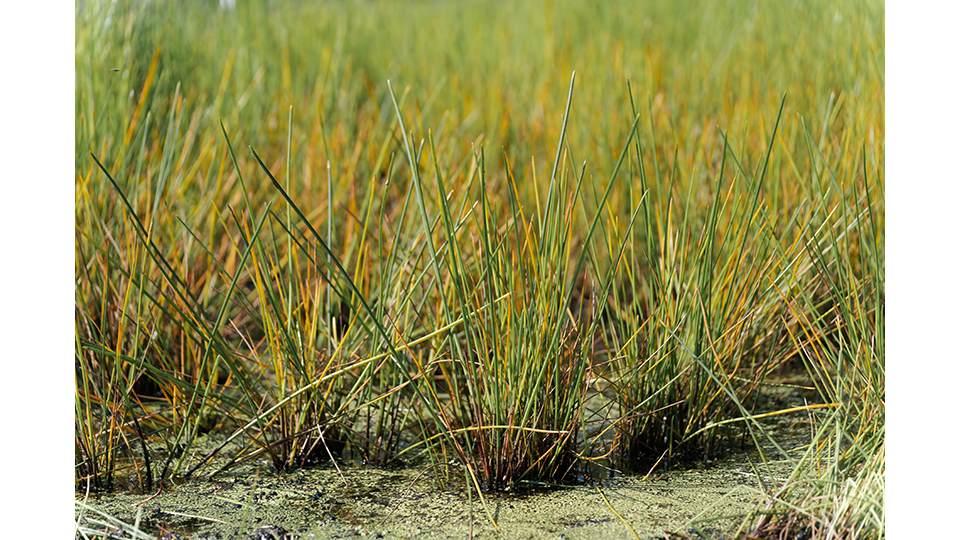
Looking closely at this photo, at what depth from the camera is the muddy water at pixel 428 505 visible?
4.65 feet

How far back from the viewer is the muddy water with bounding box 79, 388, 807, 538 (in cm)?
A: 142

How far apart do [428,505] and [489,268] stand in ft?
1.23

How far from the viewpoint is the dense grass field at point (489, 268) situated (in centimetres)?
145

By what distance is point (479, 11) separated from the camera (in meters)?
3.86

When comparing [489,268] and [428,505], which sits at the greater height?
[489,268]

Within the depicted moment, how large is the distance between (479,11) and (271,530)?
280 centimetres

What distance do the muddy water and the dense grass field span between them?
1.2 inches

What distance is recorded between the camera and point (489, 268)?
1.40 meters

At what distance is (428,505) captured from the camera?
148cm

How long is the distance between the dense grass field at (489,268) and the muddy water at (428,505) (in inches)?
1.2

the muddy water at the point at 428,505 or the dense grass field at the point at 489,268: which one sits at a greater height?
the dense grass field at the point at 489,268
